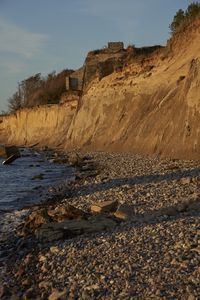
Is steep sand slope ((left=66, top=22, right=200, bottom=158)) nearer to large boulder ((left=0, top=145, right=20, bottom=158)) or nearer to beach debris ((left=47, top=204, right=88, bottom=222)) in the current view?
large boulder ((left=0, top=145, right=20, bottom=158))

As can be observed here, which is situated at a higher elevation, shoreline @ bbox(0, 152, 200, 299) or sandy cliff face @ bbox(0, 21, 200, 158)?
sandy cliff face @ bbox(0, 21, 200, 158)

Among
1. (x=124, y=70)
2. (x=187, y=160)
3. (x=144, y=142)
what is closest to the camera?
(x=187, y=160)

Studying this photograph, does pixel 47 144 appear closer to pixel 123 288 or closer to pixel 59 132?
pixel 59 132

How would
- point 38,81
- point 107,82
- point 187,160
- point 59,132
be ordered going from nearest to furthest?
1. point 187,160
2. point 107,82
3. point 59,132
4. point 38,81

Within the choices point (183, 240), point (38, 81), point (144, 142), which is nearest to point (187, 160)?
point (144, 142)

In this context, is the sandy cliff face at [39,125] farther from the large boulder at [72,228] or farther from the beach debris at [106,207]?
the large boulder at [72,228]

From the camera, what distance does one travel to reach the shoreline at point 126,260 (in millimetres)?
5992

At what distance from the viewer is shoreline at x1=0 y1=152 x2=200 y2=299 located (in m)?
5.99

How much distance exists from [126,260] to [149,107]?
756 inches

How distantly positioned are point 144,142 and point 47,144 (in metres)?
26.4

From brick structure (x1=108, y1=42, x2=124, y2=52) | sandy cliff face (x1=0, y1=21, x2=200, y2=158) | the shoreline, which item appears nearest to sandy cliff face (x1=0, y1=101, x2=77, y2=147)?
sandy cliff face (x1=0, y1=21, x2=200, y2=158)

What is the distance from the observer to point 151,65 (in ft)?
92.3

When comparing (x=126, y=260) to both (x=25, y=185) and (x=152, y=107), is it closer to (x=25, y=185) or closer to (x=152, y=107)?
(x=25, y=185)

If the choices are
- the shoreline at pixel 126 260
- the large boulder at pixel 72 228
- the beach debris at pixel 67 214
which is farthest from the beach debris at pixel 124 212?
the beach debris at pixel 67 214
